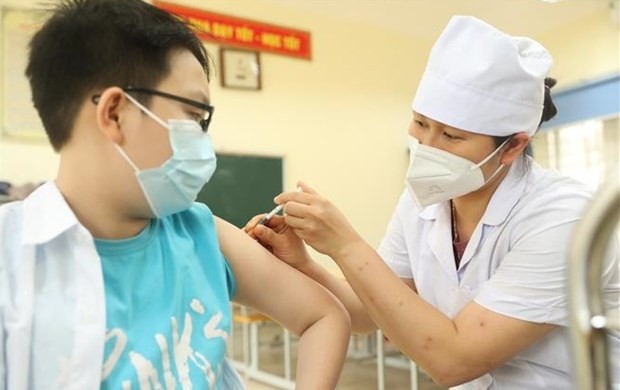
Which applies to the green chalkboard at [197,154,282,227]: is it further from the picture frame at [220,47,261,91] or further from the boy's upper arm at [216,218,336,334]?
the boy's upper arm at [216,218,336,334]

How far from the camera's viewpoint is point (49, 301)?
0.78 meters

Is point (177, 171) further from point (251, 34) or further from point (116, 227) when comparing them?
point (251, 34)

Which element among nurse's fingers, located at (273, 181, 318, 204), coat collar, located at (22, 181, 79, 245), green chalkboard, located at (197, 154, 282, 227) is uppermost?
coat collar, located at (22, 181, 79, 245)

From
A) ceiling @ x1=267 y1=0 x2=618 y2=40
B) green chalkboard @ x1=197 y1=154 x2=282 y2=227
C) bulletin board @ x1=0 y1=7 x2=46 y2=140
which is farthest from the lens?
ceiling @ x1=267 y1=0 x2=618 y2=40

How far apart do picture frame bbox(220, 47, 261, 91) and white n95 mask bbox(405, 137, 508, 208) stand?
348 cm

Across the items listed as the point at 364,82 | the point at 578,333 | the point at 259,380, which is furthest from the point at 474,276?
the point at 364,82

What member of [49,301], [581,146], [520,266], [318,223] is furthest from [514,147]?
[581,146]

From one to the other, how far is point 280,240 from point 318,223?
0.31 ft

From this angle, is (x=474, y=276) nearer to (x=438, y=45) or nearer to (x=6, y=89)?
(x=438, y=45)

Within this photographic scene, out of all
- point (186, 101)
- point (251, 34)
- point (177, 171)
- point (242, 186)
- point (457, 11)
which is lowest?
point (242, 186)

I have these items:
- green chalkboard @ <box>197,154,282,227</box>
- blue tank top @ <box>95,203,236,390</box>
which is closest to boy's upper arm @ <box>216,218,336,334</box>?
blue tank top @ <box>95,203,236,390</box>

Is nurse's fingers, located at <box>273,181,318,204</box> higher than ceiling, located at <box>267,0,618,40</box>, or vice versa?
ceiling, located at <box>267,0,618,40</box>

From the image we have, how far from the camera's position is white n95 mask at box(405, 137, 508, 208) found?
1.23 metres

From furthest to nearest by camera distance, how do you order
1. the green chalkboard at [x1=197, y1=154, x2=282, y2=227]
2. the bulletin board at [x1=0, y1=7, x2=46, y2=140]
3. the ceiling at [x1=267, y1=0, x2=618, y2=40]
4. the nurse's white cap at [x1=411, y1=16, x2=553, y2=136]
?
1. the ceiling at [x1=267, y1=0, x2=618, y2=40]
2. the green chalkboard at [x1=197, y1=154, x2=282, y2=227]
3. the bulletin board at [x1=0, y1=7, x2=46, y2=140]
4. the nurse's white cap at [x1=411, y1=16, x2=553, y2=136]
